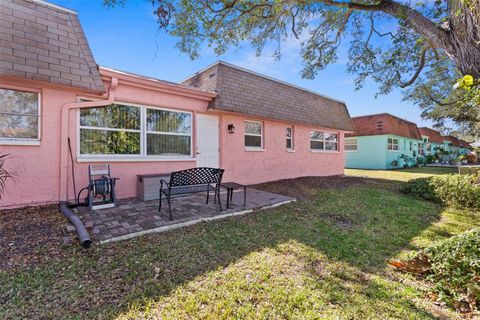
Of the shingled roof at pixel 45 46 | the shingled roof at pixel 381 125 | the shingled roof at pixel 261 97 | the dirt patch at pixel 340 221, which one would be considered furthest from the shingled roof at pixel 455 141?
the shingled roof at pixel 45 46

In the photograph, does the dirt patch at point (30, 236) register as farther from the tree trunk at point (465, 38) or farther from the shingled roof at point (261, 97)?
the tree trunk at point (465, 38)

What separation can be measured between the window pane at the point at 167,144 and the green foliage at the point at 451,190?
8326mm

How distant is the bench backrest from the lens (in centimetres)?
450

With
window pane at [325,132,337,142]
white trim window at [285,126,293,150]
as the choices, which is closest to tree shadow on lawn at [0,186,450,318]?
white trim window at [285,126,293,150]

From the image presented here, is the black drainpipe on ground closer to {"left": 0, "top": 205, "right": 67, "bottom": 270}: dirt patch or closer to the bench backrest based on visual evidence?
{"left": 0, "top": 205, "right": 67, "bottom": 270}: dirt patch

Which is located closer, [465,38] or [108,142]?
[465,38]

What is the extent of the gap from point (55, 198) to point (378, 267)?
6.88m

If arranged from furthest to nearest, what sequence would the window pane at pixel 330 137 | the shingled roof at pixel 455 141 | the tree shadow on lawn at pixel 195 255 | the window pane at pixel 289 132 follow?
the shingled roof at pixel 455 141
the window pane at pixel 330 137
the window pane at pixel 289 132
the tree shadow on lawn at pixel 195 255

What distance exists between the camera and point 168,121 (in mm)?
7227

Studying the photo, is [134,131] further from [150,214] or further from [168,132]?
[150,214]

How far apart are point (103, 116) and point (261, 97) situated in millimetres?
5856

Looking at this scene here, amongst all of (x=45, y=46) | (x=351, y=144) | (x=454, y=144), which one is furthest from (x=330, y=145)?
(x=454, y=144)

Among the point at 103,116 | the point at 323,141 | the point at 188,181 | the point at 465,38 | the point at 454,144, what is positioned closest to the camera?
the point at 465,38

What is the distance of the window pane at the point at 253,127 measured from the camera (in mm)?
9247
